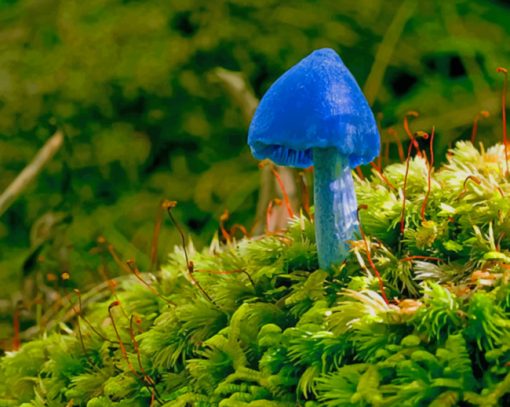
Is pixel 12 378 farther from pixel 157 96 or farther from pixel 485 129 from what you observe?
pixel 485 129

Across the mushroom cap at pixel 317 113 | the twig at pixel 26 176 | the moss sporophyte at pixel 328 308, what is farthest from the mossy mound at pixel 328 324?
the twig at pixel 26 176

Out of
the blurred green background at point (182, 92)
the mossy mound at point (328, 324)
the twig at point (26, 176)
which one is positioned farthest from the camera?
the blurred green background at point (182, 92)

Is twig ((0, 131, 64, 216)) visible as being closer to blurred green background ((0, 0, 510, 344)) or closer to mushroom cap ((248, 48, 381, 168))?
blurred green background ((0, 0, 510, 344))

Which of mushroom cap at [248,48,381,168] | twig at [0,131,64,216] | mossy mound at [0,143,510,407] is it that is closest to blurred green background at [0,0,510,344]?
twig at [0,131,64,216]

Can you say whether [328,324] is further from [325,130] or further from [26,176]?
[26,176]

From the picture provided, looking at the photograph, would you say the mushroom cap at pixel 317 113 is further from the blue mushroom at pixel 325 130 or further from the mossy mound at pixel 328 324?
the mossy mound at pixel 328 324

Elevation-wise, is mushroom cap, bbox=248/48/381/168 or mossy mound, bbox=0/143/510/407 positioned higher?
mushroom cap, bbox=248/48/381/168

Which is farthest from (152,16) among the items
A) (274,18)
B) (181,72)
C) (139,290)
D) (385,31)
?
(139,290)
